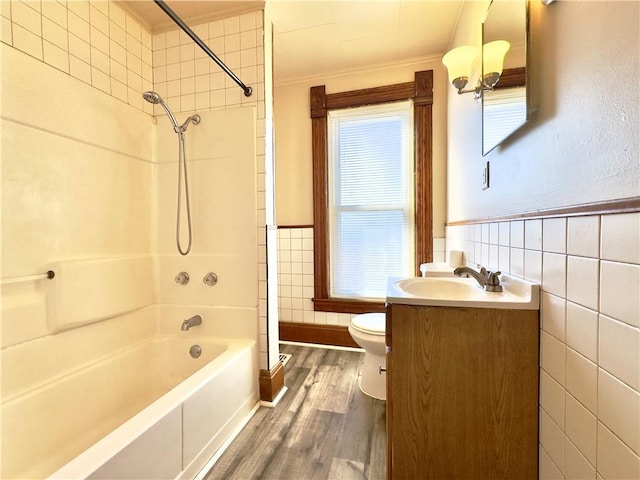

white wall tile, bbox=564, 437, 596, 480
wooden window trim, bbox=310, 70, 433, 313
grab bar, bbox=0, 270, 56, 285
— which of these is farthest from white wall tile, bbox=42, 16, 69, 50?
white wall tile, bbox=564, 437, 596, 480

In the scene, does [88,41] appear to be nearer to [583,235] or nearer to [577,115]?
[577,115]

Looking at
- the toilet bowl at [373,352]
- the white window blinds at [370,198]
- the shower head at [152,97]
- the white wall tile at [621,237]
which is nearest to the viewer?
the white wall tile at [621,237]

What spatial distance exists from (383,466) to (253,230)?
138 centimetres

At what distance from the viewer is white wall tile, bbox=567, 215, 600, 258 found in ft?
2.23

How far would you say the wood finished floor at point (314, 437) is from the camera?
1.26m

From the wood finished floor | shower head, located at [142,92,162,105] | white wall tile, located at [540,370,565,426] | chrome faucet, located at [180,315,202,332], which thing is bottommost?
the wood finished floor

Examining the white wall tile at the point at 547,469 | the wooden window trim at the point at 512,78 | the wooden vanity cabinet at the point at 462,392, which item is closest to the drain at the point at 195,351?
the wooden vanity cabinet at the point at 462,392

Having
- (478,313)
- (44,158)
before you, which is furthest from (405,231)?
(44,158)

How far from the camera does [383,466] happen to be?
129cm

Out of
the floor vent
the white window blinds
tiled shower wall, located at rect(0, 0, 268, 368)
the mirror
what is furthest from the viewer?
the white window blinds

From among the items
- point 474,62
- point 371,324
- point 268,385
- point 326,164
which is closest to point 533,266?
point 371,324

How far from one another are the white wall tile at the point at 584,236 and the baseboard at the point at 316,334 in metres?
2.01

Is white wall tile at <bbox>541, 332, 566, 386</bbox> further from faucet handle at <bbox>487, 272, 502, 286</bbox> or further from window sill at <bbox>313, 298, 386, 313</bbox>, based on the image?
window sill at <bbox>313, 298, 386, 313</bbox>

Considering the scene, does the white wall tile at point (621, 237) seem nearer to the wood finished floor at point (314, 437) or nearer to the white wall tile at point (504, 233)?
the white wall tile at point (504, 233)
